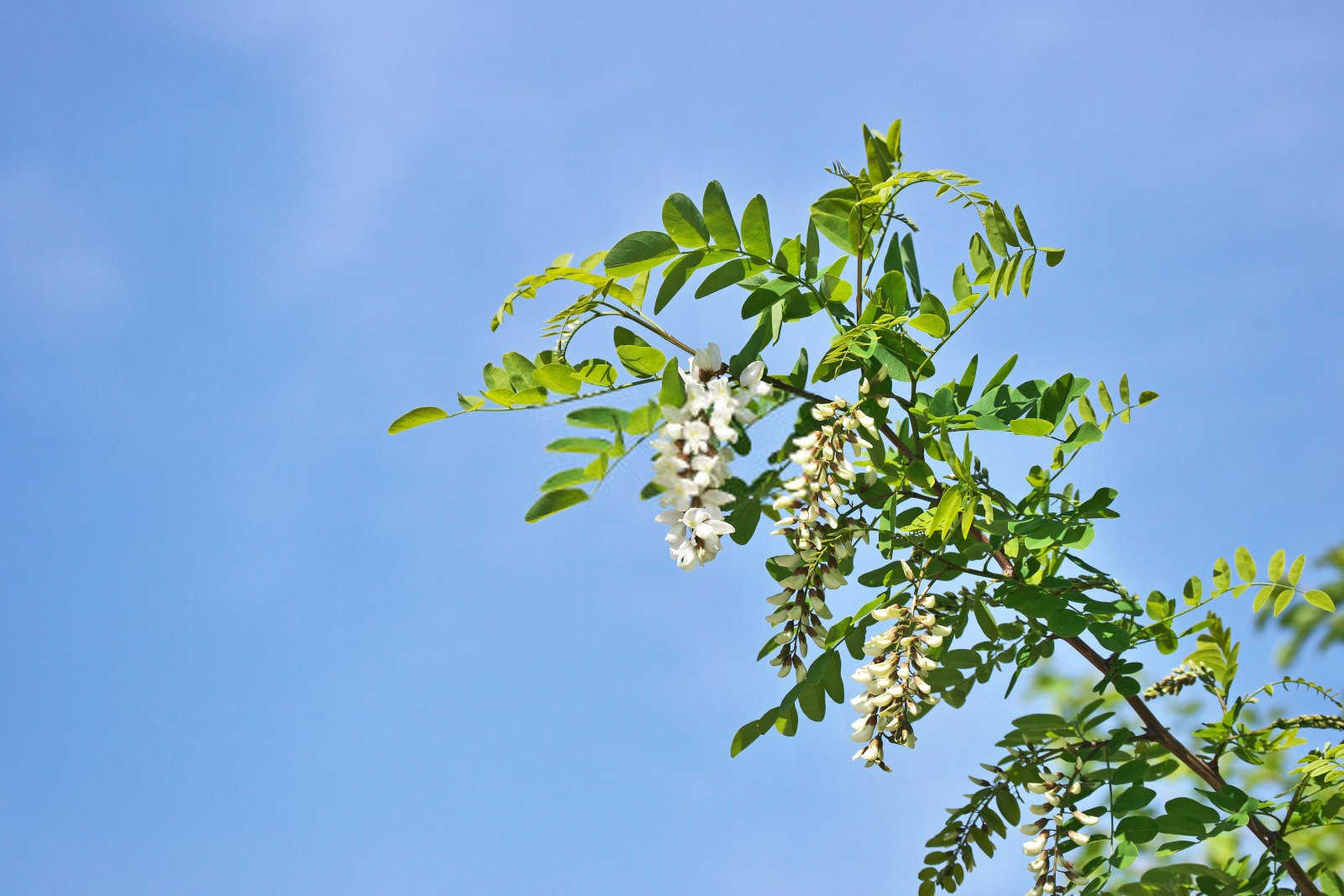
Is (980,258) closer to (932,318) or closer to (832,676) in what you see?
(932,318)

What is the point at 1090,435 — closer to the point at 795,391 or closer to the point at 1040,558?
the point at 1040,558

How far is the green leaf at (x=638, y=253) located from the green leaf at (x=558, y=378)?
0.18m

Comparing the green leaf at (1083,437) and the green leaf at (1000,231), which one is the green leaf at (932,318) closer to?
the green leaf at (1000,231)

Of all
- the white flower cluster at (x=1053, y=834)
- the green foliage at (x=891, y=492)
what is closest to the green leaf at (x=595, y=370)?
the green foliage at (x=891, y=492)

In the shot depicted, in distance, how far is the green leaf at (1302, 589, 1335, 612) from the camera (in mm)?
2072

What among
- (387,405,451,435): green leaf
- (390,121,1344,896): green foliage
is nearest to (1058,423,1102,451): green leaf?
(390,121,1344,896): green foliage

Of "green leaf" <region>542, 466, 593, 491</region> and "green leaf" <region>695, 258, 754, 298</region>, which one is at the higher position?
"green leaf" <region>695, 258, 754, 298</region>

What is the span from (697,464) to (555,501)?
254 millimetres

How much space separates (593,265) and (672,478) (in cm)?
45

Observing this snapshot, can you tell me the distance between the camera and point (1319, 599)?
82.7 inches

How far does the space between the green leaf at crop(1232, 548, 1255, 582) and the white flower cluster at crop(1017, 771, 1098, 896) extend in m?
0.54

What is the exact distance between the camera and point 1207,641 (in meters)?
2.37

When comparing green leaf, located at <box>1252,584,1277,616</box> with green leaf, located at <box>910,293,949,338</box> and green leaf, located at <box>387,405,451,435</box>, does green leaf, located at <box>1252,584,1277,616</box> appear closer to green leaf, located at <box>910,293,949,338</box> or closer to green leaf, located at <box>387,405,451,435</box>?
green leaf, located at <box>910,293,949,338</box>

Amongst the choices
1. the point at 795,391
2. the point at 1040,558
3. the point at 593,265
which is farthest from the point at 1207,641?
the point at 593,265
